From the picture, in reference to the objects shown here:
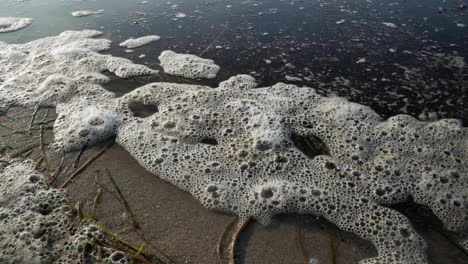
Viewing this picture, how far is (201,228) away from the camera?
212cm

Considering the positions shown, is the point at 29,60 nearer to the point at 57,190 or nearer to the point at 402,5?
Answer: the point at 57,190

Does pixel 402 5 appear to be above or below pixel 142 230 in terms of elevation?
above

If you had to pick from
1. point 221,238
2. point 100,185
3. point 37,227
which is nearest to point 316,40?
point 221,238

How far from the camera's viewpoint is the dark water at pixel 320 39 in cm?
329

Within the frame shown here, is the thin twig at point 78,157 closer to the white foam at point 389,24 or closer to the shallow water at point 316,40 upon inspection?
the shallow water at point 316,40

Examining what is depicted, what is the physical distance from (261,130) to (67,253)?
173cm

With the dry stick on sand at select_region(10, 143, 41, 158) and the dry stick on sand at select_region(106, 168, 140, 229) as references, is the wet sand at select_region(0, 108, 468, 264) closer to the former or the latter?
the dry stick on sand at select_region(106, 168, 140, 229)

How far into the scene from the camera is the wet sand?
1.96 m

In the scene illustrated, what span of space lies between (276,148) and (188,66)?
165 cm

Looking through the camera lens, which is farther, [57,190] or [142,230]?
[57,190]

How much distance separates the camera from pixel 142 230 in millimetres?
2092

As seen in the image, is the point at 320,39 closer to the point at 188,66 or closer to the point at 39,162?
the point at 188,66

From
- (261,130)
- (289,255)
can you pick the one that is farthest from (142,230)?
(261,130)

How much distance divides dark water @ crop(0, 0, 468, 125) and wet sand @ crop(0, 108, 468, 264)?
143cm
